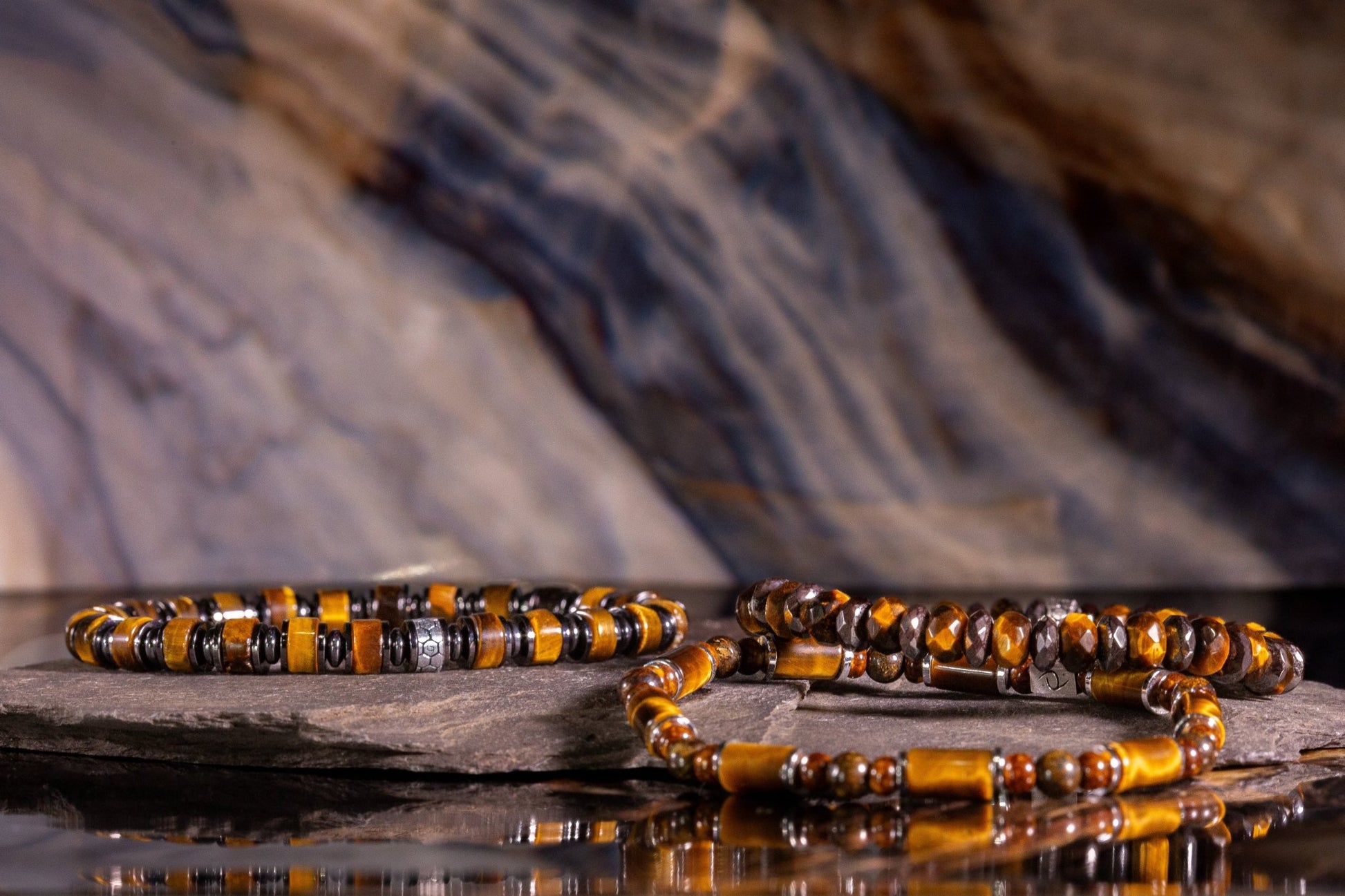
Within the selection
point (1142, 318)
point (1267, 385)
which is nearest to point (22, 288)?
point (1142, 318)

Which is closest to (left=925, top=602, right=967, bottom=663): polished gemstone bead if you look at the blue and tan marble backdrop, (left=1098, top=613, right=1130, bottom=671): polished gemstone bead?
(left=1098, top=613, right=1130, bottom=671): polished gemstone bead

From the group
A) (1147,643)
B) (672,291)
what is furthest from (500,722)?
(672,291)

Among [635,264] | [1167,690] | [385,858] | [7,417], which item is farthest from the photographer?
[635,264]

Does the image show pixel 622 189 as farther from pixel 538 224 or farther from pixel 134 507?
pixel 134 507

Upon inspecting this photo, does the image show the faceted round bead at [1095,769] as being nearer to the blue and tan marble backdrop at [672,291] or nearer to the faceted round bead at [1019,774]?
the faceted round bead at [1019,774]

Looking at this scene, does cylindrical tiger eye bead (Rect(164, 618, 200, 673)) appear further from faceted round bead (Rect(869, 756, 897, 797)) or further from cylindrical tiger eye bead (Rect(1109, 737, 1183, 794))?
cylindrical tiger eye bead (Rect(1109, 737, 1183, 794))

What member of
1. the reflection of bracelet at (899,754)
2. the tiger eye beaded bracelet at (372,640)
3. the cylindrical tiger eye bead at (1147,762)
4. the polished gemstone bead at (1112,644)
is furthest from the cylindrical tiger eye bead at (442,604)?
the cylindrical tiger eye bead at (1147,762)

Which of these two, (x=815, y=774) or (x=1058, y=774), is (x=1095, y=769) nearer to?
(x=1058, y=774)
